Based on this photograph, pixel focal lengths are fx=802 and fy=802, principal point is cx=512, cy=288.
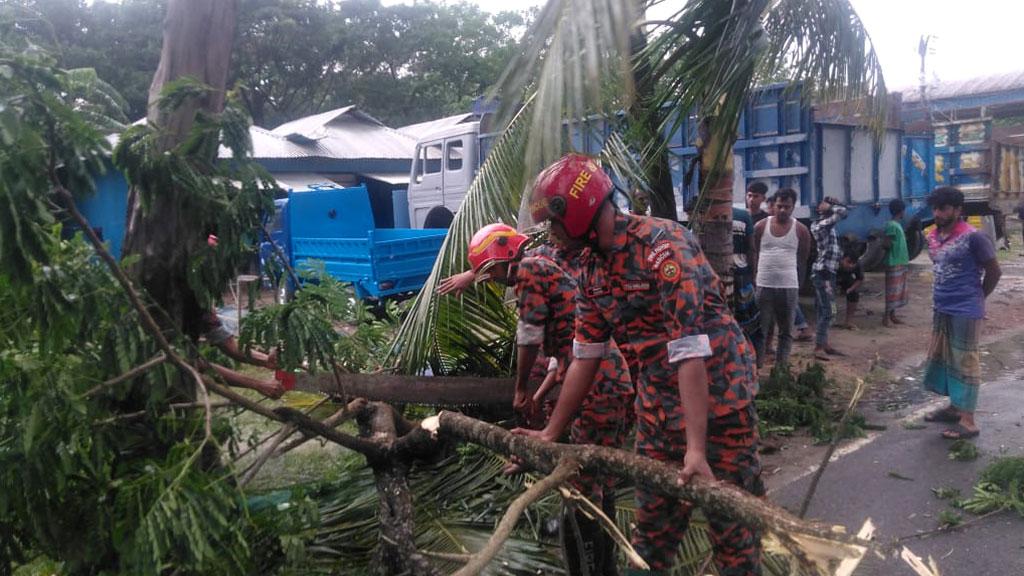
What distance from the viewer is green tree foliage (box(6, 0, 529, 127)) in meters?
25.8

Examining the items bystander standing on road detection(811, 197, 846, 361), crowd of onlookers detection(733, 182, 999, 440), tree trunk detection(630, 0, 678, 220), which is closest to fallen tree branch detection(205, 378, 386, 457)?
tree trunk detection(630, 0, 678, 220)

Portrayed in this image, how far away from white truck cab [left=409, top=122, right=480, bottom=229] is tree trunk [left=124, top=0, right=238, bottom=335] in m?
8.39

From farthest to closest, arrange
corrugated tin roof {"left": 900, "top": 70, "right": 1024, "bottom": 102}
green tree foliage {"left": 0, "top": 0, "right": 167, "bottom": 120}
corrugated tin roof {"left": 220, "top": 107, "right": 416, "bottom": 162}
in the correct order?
1. green tree foliage {"left": 0, "top": 0, "right": 167, "bottom": 120}
2. corrugated tin roof {"left": 220, "top": 107, "right": 416, "bottom": 162}
3. corrugated tin roof {"left": 900, "top": 70, "right": 1024, "bottom": 102}

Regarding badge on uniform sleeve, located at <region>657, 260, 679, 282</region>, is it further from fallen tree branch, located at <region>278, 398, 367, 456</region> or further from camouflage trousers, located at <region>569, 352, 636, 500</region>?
fallen tree branch, located at <region>278, 398, 367, 456</region>

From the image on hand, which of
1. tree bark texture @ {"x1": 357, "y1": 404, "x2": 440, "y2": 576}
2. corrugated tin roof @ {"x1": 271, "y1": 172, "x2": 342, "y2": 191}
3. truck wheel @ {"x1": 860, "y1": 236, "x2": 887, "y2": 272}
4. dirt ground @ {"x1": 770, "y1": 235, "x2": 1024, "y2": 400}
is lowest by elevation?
dirt ground @ {"x1": 770, "y1": 235, "x2": 1024, "y2": 400}

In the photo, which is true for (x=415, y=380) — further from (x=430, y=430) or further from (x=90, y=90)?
(x=90, y=90)

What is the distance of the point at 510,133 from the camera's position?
482 cm

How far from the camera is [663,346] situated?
275cm

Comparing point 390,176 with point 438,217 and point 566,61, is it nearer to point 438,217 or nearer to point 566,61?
point 438,217

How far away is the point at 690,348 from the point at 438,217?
10617 mm

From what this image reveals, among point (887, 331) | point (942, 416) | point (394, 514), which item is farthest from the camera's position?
point (887, 331)

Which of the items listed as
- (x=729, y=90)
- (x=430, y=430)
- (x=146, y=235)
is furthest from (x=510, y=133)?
(x=146, y=235)

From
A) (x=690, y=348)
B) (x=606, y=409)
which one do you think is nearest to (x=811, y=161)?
(x=606, y=409)

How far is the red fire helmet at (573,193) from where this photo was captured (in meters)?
2.56
